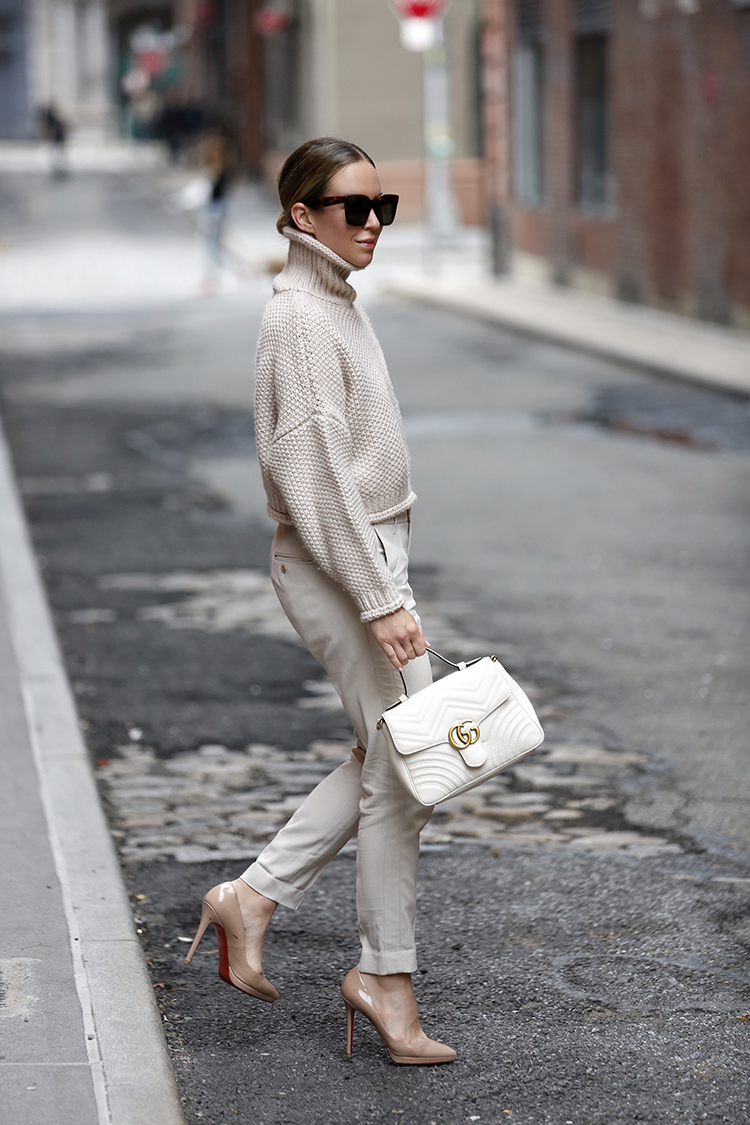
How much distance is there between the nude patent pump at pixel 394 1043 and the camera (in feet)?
12.7

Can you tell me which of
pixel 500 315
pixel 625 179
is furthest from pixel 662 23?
pixel 500 315

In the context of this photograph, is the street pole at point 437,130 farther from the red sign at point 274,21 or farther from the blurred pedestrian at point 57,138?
the blurred pedestrian at point 57,138

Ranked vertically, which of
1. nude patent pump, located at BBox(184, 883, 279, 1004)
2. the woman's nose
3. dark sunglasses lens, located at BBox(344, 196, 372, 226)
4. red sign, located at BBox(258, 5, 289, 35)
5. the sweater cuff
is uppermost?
red sign, located at BBox(258, 5, 289, 35)

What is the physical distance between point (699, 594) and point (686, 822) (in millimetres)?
3185

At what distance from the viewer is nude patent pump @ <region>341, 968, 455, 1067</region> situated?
12.7 ft

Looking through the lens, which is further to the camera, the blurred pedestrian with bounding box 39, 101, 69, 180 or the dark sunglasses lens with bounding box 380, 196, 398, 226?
the blurred pedestrian with bounding box 39, 101, 69, 180

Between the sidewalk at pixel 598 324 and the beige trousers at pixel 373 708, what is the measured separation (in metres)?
12.2

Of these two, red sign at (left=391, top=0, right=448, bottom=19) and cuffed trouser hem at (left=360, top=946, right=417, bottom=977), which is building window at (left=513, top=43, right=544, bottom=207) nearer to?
red sign at (left=391, top=0, right=448, bottom=19)

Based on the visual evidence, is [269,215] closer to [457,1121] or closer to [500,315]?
[500,315]

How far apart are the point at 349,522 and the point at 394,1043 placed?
114 cm

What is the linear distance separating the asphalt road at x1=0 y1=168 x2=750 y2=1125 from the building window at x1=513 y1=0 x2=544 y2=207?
13077 millimetres

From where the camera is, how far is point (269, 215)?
41531mm

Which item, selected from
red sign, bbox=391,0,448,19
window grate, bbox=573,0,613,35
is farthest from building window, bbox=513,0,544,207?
window grate, bbox=573,0,613,35

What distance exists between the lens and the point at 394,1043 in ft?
12.7
